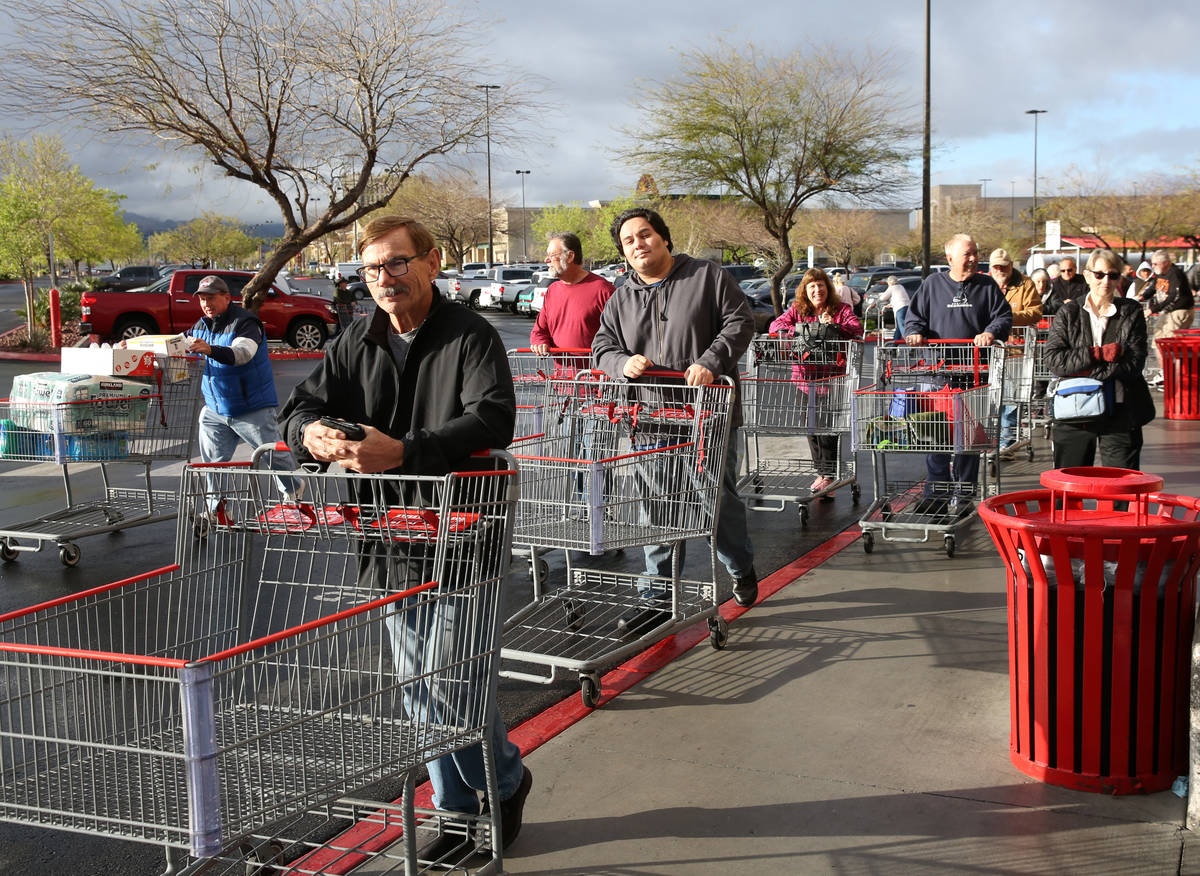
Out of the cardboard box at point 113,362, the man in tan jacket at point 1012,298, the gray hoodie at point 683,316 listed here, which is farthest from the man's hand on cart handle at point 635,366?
the man in tan jacket at point 1012,298

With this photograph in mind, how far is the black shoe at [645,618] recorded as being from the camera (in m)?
5.47

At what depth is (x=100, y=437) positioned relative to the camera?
312 inches

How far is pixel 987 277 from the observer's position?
8.52 m

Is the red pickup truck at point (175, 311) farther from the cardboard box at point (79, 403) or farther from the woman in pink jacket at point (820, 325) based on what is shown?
the woman in pink jacket at point (820, 325)

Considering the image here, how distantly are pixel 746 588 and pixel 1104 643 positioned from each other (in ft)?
8.02

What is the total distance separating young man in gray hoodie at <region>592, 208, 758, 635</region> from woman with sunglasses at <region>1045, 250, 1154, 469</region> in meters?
2.46

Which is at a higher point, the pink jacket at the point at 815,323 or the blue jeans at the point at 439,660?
the pink jacket at the point at 815,323

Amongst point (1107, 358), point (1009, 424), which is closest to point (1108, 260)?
point (1107, 358)

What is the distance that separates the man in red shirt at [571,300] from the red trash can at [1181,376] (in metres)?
8.39

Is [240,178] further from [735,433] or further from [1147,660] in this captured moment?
[1147,660]

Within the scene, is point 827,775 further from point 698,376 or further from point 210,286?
point 210,286

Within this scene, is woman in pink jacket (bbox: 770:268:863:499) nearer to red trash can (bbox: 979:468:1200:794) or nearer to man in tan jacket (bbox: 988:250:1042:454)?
man in tan jacket (bbox: 988:250:1042:454)

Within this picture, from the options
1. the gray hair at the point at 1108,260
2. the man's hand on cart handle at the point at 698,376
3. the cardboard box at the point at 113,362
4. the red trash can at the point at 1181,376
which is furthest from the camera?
the red trash can at the point at 1181,376

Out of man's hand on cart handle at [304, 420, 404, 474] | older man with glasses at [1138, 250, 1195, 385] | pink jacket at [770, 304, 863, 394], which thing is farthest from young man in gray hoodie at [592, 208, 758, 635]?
older man with glasses at [1138, 250, 1195, 385]
